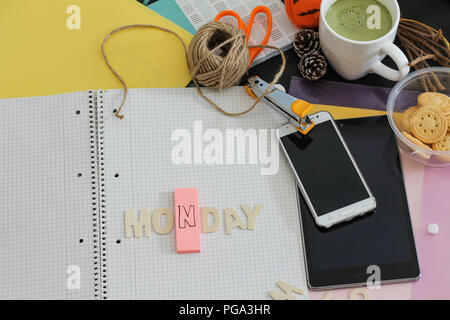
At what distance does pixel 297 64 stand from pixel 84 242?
0.47 metres

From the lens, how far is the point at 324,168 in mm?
890

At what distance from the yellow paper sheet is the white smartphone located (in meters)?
0.23

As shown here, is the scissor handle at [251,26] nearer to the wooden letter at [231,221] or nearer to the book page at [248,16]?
the book page at [248,16]

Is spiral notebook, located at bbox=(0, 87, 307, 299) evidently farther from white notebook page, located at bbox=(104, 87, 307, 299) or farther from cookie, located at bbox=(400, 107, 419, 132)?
cookie, located at bbox=(400, 107, 419, 132)

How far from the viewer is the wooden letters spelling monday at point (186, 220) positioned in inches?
34.1

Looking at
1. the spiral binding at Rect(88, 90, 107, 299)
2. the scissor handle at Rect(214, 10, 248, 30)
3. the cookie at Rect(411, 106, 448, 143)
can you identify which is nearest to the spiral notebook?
the spiral binding at Rect(88, 90, 107, 299)

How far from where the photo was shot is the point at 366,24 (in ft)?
2.87

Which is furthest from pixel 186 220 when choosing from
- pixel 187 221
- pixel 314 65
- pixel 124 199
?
pixel 314 65

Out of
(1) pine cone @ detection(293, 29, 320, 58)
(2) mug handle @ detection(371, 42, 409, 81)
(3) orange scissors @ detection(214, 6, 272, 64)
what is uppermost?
(3) orange scissors @ detection(214, 6, 272, 64)

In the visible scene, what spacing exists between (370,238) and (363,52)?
299mm

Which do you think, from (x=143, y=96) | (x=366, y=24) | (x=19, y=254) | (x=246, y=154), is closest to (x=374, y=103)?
(x=366, y=24)

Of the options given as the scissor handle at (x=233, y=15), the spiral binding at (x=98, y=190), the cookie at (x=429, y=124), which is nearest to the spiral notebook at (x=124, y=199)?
the spiral binding at (x=98, y=190)

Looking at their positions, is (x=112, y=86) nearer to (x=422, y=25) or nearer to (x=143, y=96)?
(x=143, y=96)

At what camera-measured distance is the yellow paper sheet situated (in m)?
0.94
